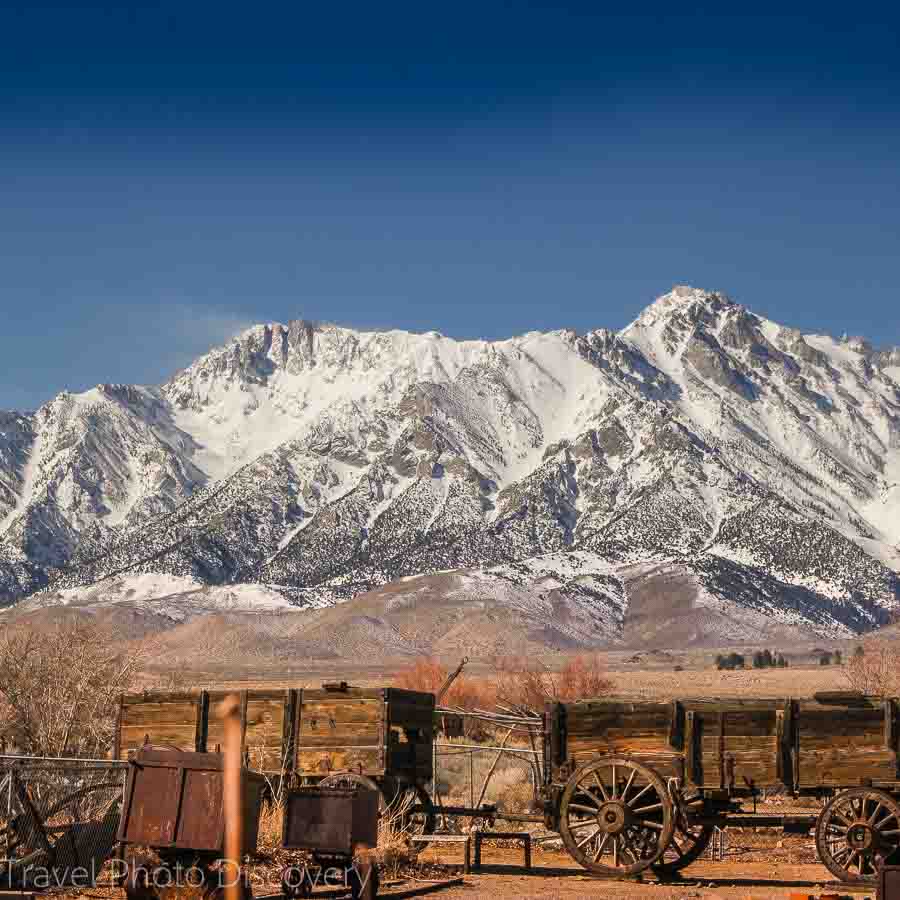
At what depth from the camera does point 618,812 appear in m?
16.3

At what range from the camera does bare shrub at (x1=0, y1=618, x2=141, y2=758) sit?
26297 mm

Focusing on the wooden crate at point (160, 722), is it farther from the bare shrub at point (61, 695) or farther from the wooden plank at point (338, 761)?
the bare shrub at point (61, 695)

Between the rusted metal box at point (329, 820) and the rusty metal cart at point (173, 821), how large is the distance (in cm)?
72

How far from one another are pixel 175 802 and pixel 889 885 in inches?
254

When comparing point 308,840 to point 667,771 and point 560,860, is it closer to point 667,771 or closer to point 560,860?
point 667,771

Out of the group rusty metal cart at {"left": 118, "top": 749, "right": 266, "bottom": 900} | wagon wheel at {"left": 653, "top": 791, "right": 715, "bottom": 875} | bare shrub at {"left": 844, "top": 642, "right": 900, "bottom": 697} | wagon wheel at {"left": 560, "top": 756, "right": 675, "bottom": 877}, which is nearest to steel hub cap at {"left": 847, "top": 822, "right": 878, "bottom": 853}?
wagon wheel at {"left": 653, "top": 791, "right": 715, "bottom": 875}

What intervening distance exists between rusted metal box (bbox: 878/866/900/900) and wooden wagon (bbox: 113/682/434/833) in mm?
7801

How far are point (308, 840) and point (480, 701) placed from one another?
35.6 meters

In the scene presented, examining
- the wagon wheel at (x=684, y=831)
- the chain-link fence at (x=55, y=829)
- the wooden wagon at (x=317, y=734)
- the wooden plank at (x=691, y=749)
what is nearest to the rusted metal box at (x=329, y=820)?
the chain-link fence at (x=55, y=829)

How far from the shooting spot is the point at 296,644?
15675 centimetres

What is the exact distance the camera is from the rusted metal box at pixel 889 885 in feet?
38.8

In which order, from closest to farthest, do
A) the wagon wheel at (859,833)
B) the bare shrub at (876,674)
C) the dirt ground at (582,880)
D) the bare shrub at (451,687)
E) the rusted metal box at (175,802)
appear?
1. the rusted metal box at (175,802)
2. the dirt ground at (582,880)
3. the wagon wheel at (859,833)
4. the bare shrub at (451,687)
5. the bare shrub at (876,674)

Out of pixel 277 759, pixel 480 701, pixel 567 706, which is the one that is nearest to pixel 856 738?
pixel 567 706

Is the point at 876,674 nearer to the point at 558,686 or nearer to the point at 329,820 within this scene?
the point at 558,686
